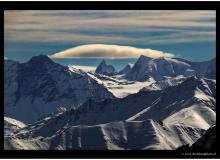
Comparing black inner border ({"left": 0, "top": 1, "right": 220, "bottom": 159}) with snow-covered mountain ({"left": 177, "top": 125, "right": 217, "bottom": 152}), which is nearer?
black inner border ({"left": 0, "top": 1, "right": 220, "bottom": 159})

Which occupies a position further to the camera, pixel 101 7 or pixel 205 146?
pixel 205 146

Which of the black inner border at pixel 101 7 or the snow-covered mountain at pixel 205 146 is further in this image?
the snow-covered mountain at pixel 205 146

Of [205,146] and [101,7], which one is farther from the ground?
[101,7]

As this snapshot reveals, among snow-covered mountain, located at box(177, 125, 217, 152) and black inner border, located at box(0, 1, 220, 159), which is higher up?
black inner border, located at box(0, 1, 220, 159)

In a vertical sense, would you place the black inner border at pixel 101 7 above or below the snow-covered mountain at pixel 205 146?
above
